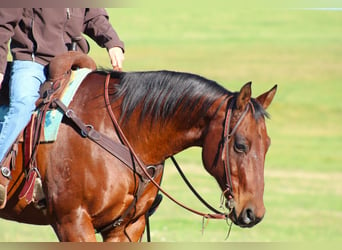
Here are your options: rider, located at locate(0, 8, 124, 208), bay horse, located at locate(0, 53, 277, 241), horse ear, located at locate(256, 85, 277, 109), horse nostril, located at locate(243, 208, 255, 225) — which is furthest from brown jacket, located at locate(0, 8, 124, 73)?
horse nostril, located at locate(243, 208, 255, 225)

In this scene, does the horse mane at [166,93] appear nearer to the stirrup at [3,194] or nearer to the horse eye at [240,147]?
the horse eye at [240,147]

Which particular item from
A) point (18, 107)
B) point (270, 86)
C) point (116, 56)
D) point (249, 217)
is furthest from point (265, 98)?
point (270, 86)

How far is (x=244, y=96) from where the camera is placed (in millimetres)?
6102

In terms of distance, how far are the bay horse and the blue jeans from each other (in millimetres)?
216

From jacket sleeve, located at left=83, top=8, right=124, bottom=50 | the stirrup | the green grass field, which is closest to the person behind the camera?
A: the stirrup

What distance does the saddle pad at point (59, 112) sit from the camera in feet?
21.1

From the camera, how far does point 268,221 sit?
17.1 metres

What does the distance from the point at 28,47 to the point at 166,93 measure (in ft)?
3.72

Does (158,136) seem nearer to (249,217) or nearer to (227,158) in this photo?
(227,158)

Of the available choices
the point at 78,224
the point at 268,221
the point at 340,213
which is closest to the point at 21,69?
the point at 78,224

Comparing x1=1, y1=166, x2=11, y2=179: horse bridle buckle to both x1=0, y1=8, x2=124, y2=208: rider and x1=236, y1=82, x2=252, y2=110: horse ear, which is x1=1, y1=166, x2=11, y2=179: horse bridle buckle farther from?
x1=236, y1=82, x2=252, y2=110: horse ear

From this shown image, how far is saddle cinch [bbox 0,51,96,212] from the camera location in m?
6.44

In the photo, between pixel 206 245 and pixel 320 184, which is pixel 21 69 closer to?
pixel 206 245

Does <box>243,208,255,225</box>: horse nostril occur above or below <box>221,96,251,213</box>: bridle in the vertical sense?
below
